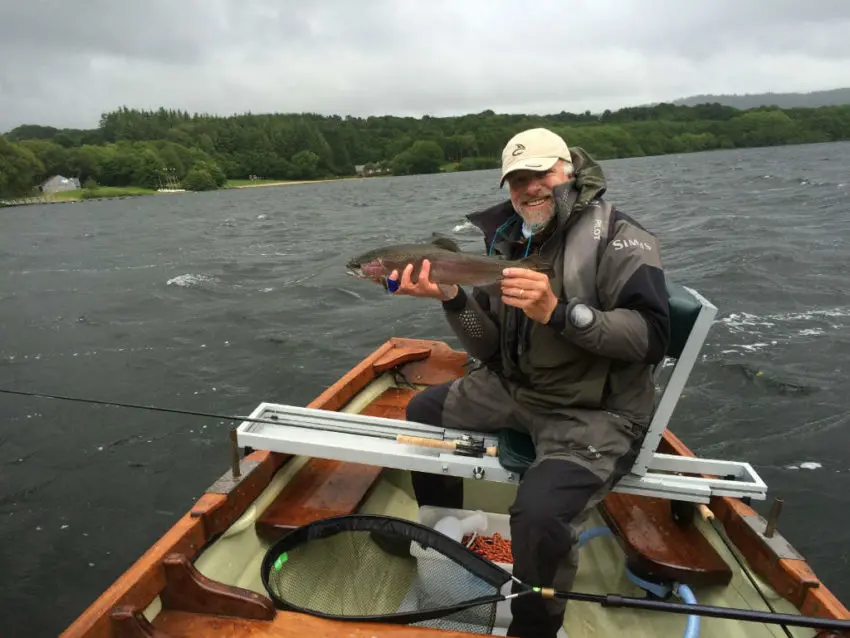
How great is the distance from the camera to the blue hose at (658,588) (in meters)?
3.20

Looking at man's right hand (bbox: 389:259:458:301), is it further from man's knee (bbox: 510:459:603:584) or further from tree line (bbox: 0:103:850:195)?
tree line (bbox: 0:103:850:195)

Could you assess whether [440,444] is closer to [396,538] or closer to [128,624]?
[396,538]

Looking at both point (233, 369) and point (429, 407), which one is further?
point (233, 369)

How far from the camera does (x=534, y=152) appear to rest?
3381mm

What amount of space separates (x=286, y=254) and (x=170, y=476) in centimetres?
2034

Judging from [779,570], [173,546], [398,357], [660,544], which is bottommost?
[660,544]

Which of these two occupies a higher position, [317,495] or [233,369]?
Answer: [317,495]

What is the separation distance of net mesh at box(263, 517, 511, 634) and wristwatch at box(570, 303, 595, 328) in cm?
126

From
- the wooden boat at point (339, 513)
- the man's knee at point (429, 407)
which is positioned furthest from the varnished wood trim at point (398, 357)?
the man's knee at point (429, 407)

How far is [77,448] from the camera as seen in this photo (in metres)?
9.00

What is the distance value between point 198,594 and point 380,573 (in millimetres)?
1027

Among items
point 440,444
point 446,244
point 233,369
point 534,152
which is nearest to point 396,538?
point 440,444

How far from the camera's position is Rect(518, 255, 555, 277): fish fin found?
3.33m

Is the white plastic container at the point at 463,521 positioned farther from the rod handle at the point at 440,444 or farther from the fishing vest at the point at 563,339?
the fishing vest at the point at 563,339
